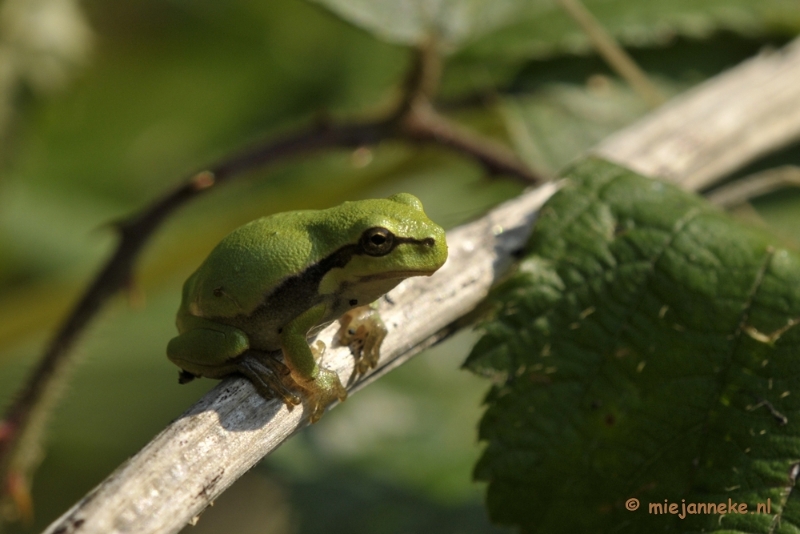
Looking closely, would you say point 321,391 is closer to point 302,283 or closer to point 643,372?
point 302,283

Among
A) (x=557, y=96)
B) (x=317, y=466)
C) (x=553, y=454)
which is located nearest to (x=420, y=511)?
(x=317, y=466)

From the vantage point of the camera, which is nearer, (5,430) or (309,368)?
(309,368)

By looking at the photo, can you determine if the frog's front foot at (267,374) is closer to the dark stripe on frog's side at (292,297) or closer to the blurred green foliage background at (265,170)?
the dark stripe on frog's side at (292,297)

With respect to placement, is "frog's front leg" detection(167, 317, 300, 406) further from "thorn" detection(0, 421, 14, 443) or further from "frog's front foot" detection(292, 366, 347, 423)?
"thorn" detection(0, 421, 14, 443)

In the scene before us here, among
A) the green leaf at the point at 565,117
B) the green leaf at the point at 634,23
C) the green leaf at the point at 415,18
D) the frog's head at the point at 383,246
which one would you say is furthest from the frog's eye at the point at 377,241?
the green leaf at the point at 634,23

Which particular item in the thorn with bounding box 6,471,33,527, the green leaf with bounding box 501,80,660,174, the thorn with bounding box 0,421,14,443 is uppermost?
the green leaf with bounding box 501,80,660,174

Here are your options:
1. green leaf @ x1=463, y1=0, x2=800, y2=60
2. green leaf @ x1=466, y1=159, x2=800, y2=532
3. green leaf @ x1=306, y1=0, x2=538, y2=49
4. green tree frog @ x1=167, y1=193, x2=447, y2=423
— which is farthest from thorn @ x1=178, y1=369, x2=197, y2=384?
green leaf @ x1=463, y1=0, x2=800, y2=60

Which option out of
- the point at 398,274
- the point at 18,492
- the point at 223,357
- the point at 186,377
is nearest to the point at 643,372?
the point at 398,274
